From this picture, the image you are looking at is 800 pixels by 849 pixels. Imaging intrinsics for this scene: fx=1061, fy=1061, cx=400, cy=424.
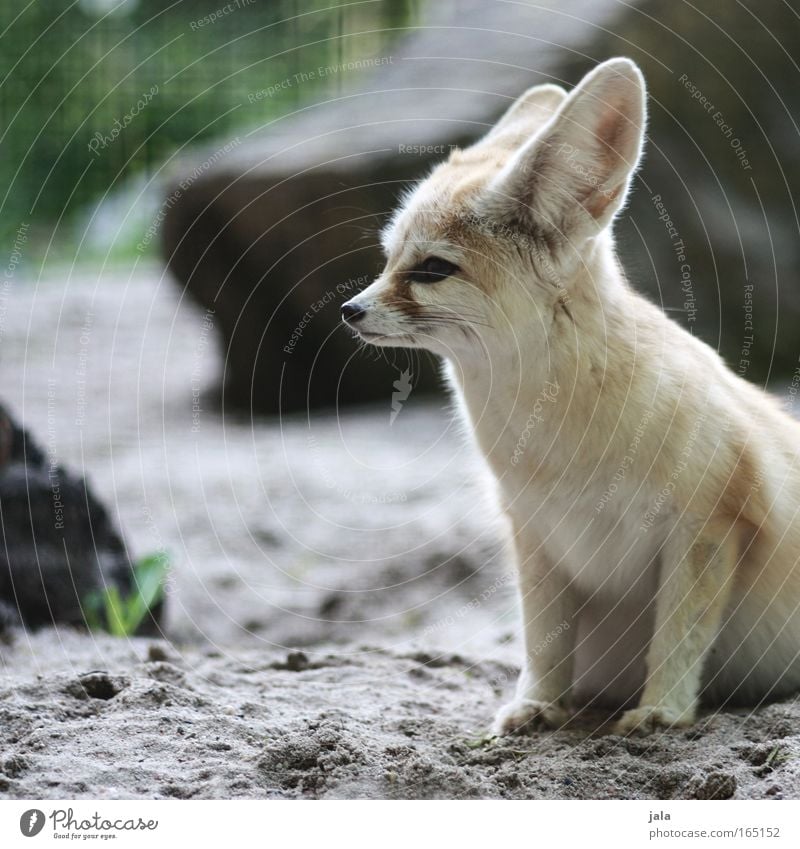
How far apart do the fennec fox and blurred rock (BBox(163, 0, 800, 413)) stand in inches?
146

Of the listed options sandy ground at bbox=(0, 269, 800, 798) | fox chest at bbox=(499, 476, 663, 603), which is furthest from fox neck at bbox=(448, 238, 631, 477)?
sandy ground at bbox=(0, 269, 800, 798)

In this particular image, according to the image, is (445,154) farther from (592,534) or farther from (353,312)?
(592,534)

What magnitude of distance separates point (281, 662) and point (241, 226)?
401 centimetres

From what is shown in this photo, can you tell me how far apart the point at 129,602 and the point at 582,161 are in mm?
2668

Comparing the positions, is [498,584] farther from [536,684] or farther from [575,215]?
[575,215]

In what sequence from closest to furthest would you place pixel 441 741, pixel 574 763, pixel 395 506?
1. pixel 574 763
2. pixel 441 741
3. pixel 395 506

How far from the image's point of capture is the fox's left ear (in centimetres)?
278

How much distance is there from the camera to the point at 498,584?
517cm

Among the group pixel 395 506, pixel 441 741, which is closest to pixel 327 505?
pixel 395 506

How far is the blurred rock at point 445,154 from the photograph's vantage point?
6.91 metres

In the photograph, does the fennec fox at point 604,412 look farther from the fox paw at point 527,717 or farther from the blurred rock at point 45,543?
the blurred rock at point 45,543

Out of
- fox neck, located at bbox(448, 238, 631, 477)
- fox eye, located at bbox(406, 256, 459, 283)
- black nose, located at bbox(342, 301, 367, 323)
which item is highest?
fox eye, located at bbox(406, 256, 459, 283)

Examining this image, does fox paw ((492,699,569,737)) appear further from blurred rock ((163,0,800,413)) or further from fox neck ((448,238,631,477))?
blurred rock ((163,0,800,413))

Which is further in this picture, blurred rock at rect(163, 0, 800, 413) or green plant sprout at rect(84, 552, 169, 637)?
blurred rock at rect(163, 0, 800, 413)
